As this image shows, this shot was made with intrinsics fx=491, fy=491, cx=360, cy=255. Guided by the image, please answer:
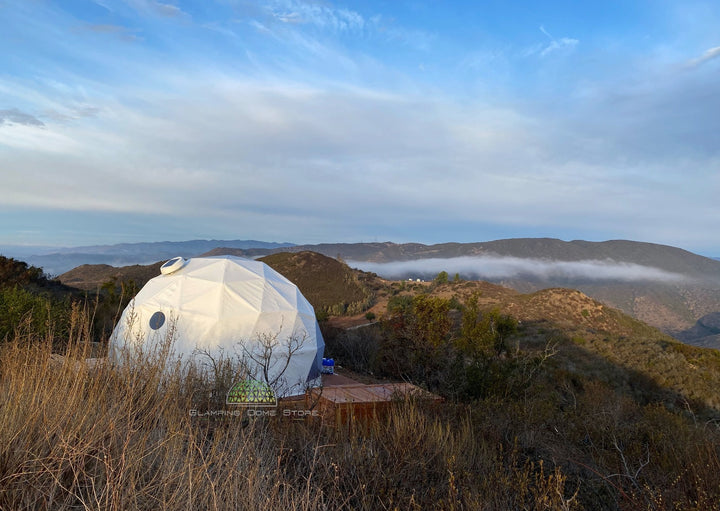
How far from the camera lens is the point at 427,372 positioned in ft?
35.6

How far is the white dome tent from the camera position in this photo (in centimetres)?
1025

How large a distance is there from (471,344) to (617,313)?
24.0m

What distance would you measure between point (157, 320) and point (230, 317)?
1.59 m

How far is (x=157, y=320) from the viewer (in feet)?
34.9

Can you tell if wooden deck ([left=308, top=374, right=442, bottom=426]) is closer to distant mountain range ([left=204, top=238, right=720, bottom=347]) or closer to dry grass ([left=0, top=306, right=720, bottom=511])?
dry grass ([left=0, top=306, right=720, bottom=511])

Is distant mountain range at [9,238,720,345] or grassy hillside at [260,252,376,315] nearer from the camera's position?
grassy hillside at [260,252,376,315]

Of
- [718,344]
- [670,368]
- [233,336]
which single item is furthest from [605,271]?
[233,336]

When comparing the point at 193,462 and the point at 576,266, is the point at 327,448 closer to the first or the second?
the point at 193,462

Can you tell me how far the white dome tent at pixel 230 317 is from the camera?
10.2m

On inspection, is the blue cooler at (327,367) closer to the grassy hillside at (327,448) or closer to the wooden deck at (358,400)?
the grassy hillside at (327,448)

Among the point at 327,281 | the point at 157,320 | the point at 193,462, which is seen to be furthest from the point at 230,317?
Answer: the point at 327,281

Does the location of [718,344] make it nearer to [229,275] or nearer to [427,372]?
[427,372]

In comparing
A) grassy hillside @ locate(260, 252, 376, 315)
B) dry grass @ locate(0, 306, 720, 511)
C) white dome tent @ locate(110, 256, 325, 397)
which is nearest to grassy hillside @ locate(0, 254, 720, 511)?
dry grass @ locate(0, 306, 720, 511)

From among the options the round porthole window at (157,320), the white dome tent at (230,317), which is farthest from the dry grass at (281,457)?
the round porthole window at (157,320)
